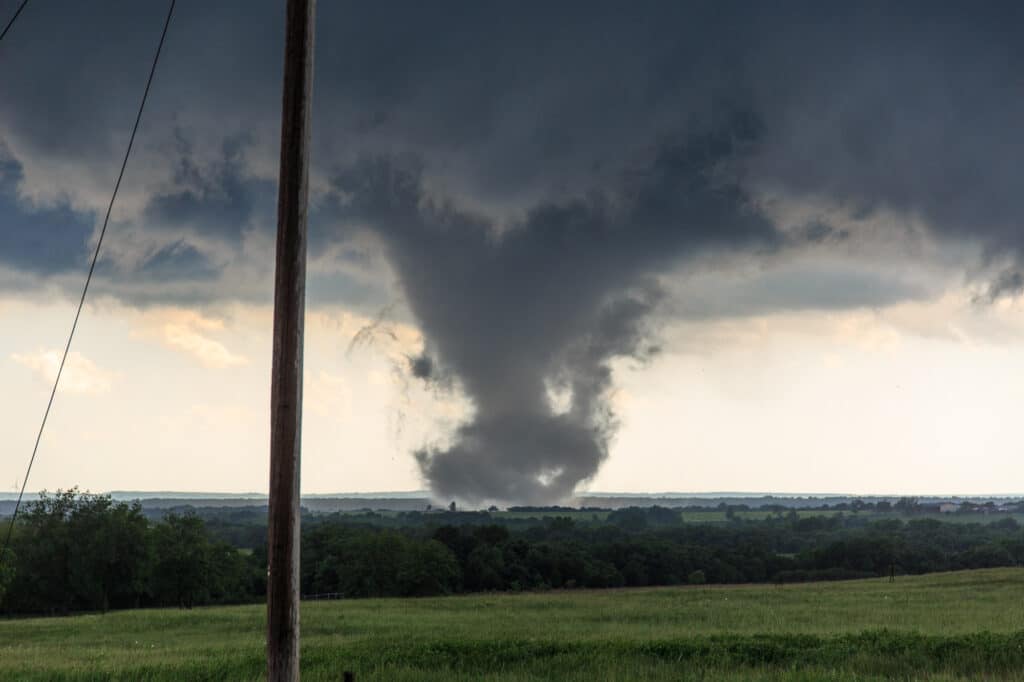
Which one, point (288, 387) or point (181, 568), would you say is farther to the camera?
point (181, 568)

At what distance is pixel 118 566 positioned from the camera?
79.6 metres

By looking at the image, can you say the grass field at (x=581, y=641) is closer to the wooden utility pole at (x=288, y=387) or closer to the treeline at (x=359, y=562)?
the wooden utility pole at (x=288, y=387)

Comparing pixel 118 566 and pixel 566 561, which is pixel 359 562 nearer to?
pixel 566 561

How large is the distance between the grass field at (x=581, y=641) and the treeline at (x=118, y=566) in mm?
33317

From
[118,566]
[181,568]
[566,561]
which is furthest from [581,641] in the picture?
[118,566]

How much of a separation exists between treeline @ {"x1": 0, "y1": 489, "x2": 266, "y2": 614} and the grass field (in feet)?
109

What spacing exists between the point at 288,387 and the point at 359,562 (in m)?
76.7

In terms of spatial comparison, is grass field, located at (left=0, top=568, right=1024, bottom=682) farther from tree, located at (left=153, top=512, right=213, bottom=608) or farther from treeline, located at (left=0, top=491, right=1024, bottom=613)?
treeline, located at (left=0, top=491, right=1024, bottom=613)

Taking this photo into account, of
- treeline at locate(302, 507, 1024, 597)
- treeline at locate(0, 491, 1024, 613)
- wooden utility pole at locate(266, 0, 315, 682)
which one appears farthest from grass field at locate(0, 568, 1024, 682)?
treeline at locate(302, 507, 1024, 597)

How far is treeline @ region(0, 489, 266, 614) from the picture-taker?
258 feet

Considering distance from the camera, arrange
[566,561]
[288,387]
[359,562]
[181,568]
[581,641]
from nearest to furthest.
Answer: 1. [288,387]
2. [581,641]
3. [181,568]
4. [359,562]
5. [566,561]

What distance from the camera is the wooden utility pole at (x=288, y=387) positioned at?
870 cm

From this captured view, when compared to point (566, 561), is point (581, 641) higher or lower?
higher

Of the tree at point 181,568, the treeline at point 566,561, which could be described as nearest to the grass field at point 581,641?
the tree at point 181,568
